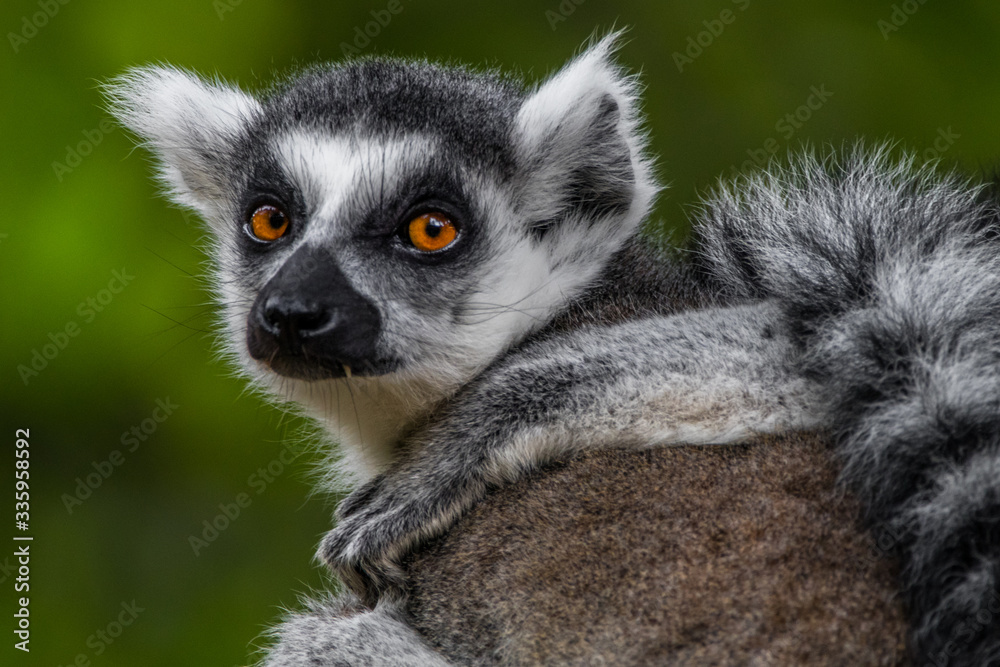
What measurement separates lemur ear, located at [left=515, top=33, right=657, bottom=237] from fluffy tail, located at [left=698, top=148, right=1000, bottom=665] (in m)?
0.29

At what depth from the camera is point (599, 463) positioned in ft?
7.06

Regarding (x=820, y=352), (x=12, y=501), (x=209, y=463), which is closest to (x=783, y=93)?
(x=820, y=352)

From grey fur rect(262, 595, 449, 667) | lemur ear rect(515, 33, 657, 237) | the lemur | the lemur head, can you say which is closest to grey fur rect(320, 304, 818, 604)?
the lemur

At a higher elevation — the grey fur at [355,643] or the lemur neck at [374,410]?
the lemur neck at [374,410]

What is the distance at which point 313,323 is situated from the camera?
7.75 ft

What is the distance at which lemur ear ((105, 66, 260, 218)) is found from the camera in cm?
312

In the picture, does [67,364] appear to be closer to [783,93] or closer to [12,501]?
[12,501]

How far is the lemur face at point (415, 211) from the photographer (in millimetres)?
2484

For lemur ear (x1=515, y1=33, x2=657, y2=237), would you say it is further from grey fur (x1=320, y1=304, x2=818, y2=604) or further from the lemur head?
grey fur (x1=320, y1=304, x2=818, y2=604)

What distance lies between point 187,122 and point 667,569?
219cm

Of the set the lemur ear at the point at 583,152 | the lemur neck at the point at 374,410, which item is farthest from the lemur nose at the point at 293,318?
the lemur ear at the point at 583,152

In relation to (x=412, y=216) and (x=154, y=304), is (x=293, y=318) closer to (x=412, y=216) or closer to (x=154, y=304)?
(x=412, y=216)

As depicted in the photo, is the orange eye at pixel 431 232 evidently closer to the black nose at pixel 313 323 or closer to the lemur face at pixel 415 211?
the lemur face at pixel 415 211

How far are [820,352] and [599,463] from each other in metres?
0.54
